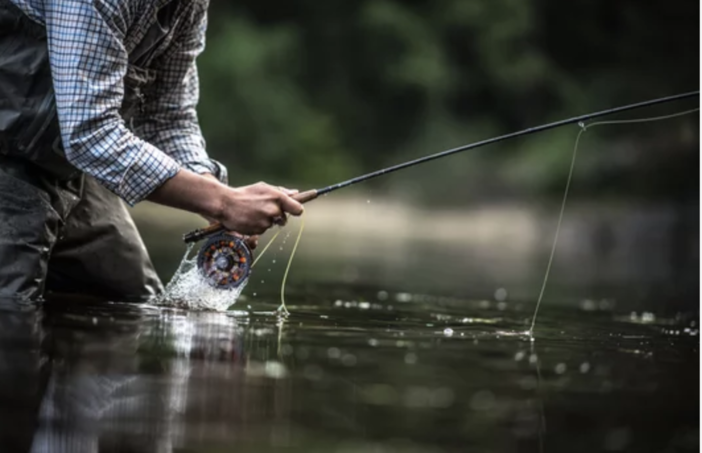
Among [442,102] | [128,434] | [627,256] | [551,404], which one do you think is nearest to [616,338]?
[551,404]

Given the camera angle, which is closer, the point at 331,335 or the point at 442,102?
the point at 331,335

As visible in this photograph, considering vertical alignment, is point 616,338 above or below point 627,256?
below

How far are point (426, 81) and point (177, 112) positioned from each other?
82.3ft

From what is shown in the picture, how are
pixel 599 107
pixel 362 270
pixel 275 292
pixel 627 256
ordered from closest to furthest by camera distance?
pixel 275 292 < pixel 362 270 < pixel 627 256 < pixel 599 107

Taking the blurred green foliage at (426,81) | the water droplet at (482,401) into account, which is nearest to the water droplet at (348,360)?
the water droplet at (482,401)

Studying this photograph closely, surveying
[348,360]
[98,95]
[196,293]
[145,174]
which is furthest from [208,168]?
[348,360]

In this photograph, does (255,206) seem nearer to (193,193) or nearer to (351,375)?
(193,193)

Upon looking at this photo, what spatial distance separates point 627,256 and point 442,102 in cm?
1584

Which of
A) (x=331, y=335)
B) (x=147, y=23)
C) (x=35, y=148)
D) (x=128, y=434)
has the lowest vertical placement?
(x=128, y=434)

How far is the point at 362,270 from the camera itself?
8.21m

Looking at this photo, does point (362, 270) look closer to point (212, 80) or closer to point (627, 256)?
point (627, 256)

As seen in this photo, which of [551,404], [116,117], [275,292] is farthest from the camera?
[275,292]

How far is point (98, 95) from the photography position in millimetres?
3748

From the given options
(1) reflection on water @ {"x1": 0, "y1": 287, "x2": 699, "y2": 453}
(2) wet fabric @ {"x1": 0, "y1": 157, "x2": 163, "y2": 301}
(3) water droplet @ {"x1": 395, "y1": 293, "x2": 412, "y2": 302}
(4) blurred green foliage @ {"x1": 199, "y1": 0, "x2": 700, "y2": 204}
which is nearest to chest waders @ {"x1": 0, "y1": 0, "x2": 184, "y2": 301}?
(2) wet fabric @ {"x1": 0, "y1": 157, "x2": 163, "y2": 301}
